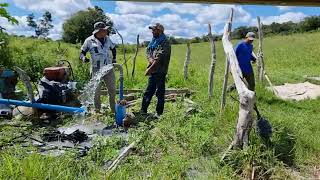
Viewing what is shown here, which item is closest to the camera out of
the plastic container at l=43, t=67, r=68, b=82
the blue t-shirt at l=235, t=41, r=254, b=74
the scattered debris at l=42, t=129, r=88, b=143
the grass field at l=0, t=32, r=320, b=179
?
the grass field at l=0, t=32, r=320, b=179

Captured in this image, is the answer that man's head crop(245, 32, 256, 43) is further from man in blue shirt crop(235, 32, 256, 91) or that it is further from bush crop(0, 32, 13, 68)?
bush crop(0, 32, 13, 68)

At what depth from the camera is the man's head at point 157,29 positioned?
7988mm

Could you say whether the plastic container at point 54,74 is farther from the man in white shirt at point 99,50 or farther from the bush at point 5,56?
the bush at point 5,56

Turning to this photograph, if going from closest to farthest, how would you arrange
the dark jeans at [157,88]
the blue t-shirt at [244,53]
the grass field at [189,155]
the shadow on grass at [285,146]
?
the grass field at [189,155]
the shadow on grass at [285,146]
the dark jeans at [157,88]
the blue t-shirt at [244,53]

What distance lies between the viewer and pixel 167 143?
243 inches

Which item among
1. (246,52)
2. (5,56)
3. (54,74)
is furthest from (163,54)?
(5,56)

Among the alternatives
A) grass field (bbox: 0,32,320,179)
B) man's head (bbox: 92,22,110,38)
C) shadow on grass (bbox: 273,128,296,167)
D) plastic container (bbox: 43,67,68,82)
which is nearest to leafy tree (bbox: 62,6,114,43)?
plastic container (bbox: 43,67,68,82)

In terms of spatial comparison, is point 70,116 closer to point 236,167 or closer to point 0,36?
point 236,167

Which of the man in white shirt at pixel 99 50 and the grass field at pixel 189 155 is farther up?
the man in white shirt at pixel 99 50

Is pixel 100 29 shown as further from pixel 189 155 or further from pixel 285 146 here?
pixel 285 146

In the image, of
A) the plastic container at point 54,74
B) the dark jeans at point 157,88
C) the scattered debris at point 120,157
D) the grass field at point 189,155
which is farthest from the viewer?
the plastic container at point 54,74

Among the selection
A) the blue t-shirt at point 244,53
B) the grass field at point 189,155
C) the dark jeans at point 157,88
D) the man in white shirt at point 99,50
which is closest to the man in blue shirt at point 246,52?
the blue t-shirt at point 244,53

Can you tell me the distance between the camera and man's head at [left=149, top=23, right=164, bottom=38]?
7988mm

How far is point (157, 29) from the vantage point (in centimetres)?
802
